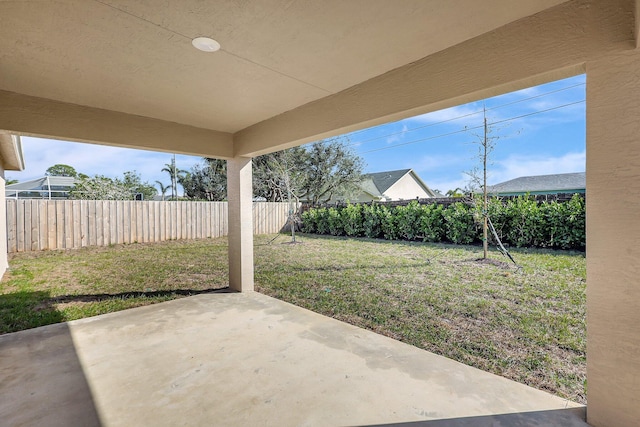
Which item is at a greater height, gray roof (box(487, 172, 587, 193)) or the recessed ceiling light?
gray roof (box(487, 172, 587, 193))

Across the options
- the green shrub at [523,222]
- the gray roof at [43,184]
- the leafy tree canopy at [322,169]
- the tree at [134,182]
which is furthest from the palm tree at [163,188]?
the green shrub at [523,222]

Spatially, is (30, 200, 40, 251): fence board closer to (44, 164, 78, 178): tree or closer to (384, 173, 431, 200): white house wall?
(384, 173, 431, 200): white house wall

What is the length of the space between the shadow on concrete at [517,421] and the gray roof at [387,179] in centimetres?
1816

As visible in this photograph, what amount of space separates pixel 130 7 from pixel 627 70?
2702 mm

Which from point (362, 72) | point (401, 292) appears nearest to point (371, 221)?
point (401, 292)

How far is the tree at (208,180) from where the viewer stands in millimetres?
18384

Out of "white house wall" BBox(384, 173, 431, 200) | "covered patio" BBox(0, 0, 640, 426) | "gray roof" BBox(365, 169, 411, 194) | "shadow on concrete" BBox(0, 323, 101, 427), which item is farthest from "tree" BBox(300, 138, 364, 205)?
"shadow on concrete" BBox(0, 323, 101, 427)

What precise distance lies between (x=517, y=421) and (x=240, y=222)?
3.91m

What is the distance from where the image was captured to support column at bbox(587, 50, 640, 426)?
153cm

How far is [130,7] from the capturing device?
5.36ft

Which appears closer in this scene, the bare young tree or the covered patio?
the covered patio

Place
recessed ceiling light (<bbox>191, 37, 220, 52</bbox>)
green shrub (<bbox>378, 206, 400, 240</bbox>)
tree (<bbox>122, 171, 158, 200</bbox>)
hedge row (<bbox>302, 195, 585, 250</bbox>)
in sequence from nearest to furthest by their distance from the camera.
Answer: recessed ceiling light (<bbox>191, 37, 220, 52</bbox>) → hedge row (<bbox>302, 195, 585, 250</bbox>) → green shrub (<bbox>378, 206, 400, 240</bbox>) → tree (<bbox>122, 171, 158, 200</bbox>)

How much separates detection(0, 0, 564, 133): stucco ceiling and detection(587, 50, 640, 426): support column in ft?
2.03

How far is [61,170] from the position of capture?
94.8ft
